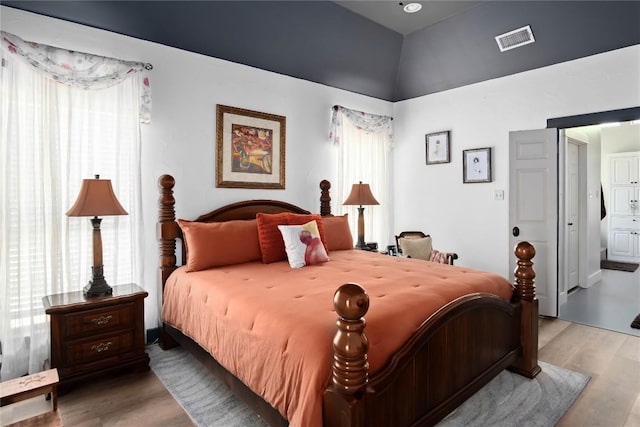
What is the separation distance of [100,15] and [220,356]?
2.61 m

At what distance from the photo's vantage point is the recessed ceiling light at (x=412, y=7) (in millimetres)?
3492

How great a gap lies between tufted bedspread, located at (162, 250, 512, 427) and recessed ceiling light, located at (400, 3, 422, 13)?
7.99 ft

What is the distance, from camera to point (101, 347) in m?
2.48

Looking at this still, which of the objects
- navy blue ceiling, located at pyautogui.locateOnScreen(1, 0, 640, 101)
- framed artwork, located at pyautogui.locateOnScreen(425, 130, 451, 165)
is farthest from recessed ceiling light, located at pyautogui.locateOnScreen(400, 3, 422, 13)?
framed artwork, located at pyautogui.locateOnScreen(425, 130, 451, 165)

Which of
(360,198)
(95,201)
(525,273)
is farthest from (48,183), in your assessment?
(525,273)

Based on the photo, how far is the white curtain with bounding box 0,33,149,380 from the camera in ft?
8.04

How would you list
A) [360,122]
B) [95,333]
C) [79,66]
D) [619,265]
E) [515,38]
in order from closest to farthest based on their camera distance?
[95,333]
[79,66]
[515,38]
[360,122]
[619,265]

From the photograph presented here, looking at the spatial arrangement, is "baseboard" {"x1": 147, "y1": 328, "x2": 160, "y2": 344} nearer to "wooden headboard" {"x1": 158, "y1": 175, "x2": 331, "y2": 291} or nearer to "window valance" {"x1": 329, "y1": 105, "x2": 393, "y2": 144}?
"wooden headboard" {"x1": 158, "y1": 175, "x2": 331, "y2": 291}

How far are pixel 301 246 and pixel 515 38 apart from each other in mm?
2979

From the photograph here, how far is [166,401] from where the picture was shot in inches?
89.4

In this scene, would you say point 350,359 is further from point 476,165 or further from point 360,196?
point 476,165

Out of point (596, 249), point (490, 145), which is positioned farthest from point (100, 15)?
point (596, 249)

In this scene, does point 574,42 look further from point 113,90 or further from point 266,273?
point 113,90

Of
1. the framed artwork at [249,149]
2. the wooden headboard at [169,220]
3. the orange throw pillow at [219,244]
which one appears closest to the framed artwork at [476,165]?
the framed artwork at [249,149]
